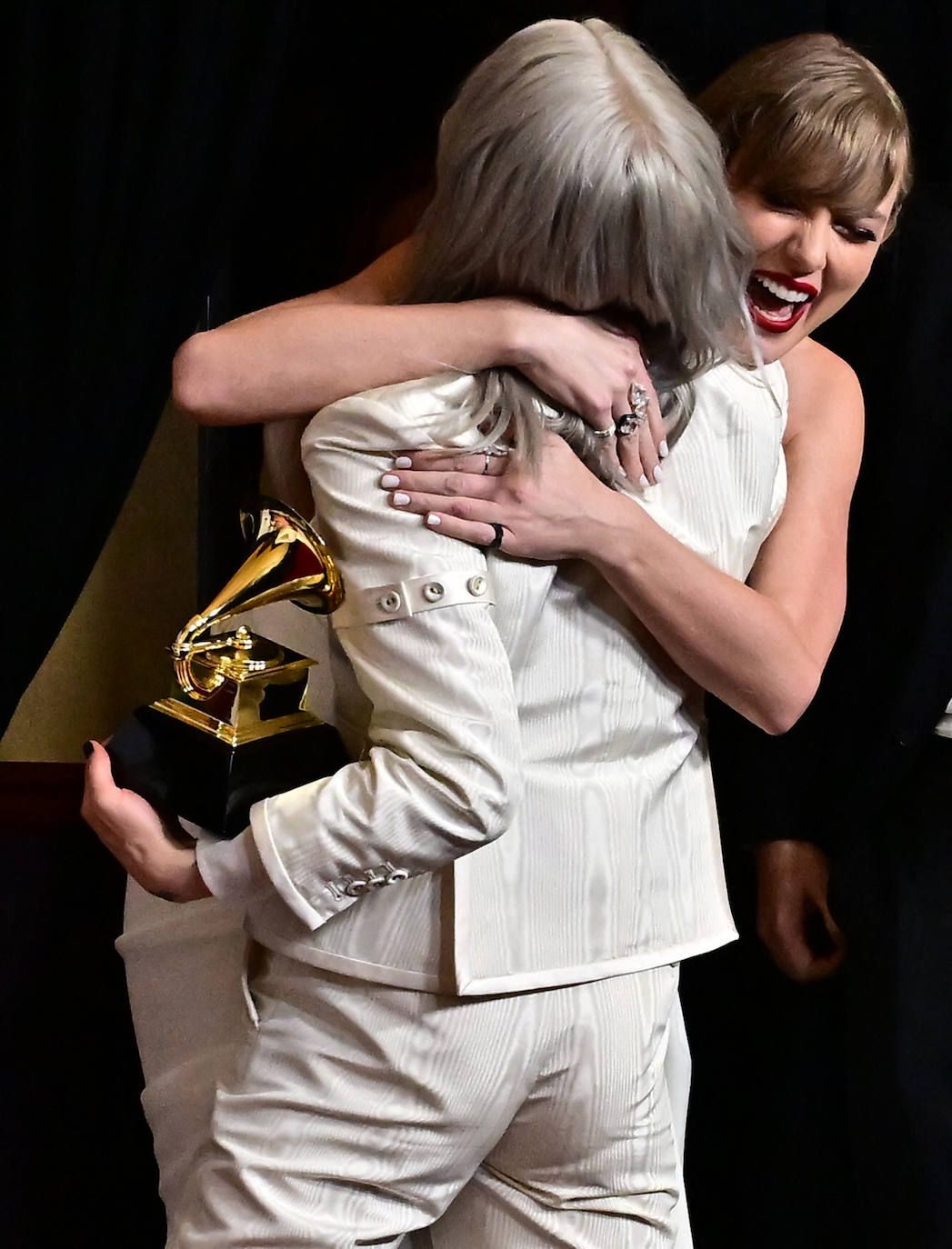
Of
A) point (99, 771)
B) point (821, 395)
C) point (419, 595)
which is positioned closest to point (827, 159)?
point (821, 395)

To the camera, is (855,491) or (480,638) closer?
(480,638)

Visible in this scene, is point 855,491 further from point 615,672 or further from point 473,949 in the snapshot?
point 473,949

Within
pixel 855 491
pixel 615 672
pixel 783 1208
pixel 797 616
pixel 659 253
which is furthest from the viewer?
pixel 783 1208

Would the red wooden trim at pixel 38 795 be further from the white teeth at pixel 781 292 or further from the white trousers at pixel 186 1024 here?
the white teeth at pixel 781 292

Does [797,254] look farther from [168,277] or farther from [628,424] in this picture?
[168,277]

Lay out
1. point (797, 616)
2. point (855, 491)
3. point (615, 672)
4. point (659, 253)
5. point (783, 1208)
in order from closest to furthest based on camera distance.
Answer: point (659, 253) → point (615, 672) → point (797, 616) → point (855, 491) → point (783, 1208)

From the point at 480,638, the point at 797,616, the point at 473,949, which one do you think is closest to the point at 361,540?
the point at 480,638

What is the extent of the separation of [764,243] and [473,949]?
2.40 feet

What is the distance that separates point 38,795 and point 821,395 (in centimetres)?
107

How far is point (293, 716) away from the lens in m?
1.20

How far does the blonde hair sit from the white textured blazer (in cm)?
22

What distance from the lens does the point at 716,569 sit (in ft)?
4.07

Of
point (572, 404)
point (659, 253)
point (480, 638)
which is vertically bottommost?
point (480, 638)

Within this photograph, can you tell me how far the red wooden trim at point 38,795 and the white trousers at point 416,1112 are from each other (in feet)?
2.18
